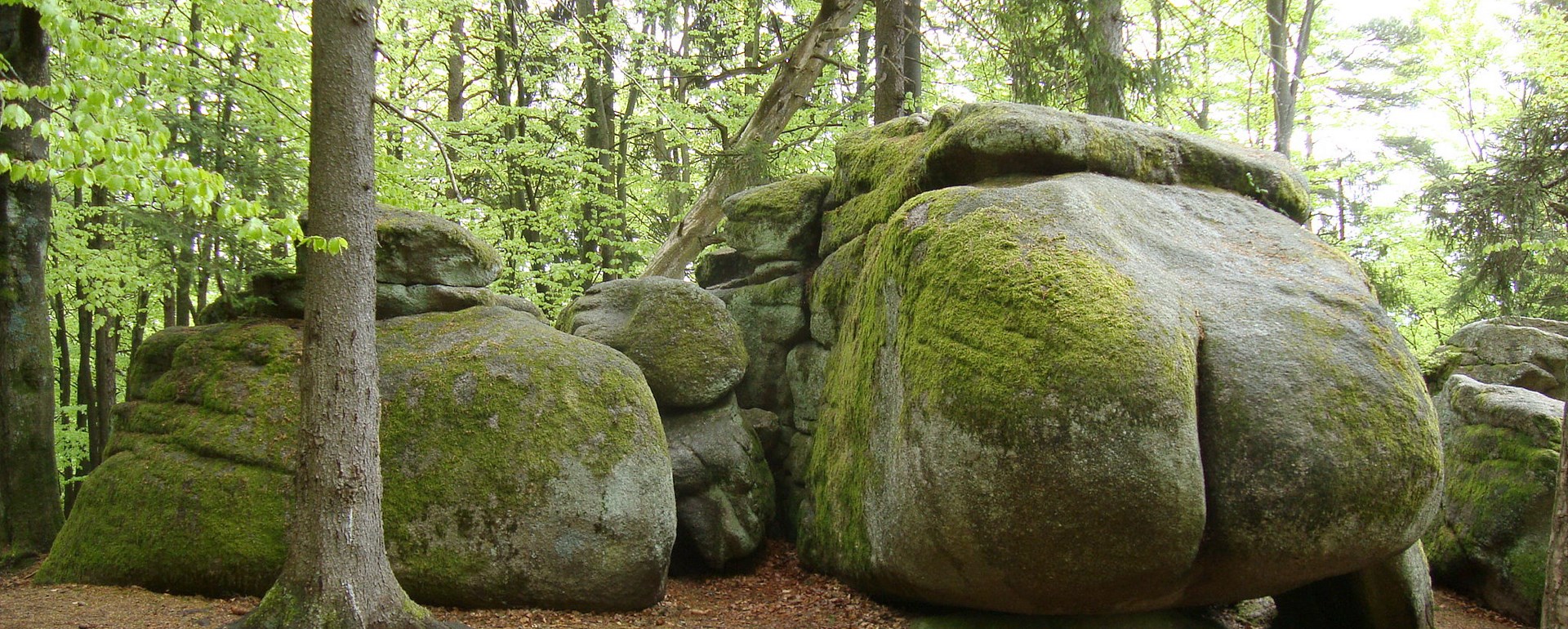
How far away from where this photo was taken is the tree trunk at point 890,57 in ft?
37.1

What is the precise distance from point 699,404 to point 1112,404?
4739mm

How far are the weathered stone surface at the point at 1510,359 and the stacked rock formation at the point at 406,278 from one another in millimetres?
11526

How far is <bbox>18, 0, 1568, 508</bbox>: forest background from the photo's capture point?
8.82 metres

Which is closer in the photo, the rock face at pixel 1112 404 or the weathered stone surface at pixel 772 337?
the rock face at pixel 1112 404

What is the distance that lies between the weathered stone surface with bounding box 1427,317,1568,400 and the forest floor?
4113mm

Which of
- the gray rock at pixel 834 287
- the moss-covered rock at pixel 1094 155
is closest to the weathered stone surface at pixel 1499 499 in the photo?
the moss-covered rock at pixel 1094 155

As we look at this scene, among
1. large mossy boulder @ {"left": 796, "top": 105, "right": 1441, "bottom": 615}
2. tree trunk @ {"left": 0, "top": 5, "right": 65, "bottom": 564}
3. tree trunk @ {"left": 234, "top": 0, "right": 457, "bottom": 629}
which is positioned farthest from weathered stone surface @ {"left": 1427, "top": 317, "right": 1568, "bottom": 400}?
tree trunk @ {"left": 0, "top": 5, "right": 65, "bottom": 564}

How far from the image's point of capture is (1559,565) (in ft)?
17.2

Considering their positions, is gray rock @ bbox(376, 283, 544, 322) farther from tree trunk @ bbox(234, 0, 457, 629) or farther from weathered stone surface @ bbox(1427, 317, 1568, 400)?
weathered stone surface @ bbox(1427, 317, 1568, 400)

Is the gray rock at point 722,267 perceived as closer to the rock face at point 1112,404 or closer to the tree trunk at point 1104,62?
the rock face at point 1112,404

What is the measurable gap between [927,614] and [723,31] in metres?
12.7

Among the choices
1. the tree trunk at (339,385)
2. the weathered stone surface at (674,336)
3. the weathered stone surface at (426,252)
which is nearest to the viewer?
the tree trunk at (339,385)

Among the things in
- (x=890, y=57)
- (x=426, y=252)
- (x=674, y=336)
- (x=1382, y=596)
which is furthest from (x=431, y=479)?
(x=890, y=57)

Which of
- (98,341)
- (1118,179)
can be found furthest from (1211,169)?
(98,341)
